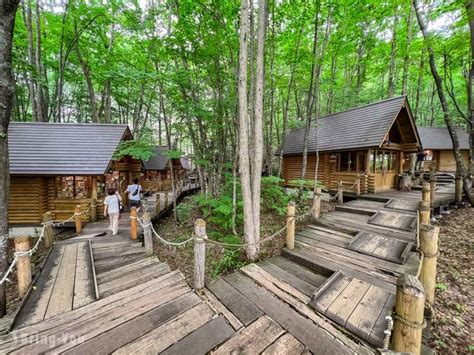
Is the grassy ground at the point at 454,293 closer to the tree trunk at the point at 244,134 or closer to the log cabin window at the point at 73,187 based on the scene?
the tree trunk at the point at 244,134

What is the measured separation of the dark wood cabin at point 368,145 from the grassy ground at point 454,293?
3.98 m

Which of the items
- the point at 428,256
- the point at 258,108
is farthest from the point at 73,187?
the point at 428,256

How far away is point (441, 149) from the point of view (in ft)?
57.0

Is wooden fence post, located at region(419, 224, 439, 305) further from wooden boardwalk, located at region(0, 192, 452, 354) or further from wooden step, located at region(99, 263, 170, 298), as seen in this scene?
wooden step, located at region(99, 263, 170, 298)

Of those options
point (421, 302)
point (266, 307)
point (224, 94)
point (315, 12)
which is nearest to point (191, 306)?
point (266, 307)

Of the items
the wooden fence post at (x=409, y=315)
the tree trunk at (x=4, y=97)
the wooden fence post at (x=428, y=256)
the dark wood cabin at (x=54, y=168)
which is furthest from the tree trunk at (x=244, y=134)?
the dark wood cabin at (x=54, y=168)

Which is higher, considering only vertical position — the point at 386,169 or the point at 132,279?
the point at 386,169

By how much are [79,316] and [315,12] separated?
35.7 ft

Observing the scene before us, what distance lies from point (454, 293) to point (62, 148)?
1428 centimetres

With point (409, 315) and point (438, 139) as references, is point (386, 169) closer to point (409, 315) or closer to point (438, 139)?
point (409, 315)

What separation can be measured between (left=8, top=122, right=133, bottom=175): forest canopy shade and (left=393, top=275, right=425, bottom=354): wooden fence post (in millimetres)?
9898

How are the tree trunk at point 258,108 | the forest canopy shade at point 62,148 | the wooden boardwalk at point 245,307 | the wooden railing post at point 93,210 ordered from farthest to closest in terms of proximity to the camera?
the wooden railing post at point 93,210
the forest canopy shade at point 62,148
the tree trunk at point 258,108
the wooden boardwalk at point 245,307

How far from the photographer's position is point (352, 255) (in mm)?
4312

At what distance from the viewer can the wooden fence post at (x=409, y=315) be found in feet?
5.85
